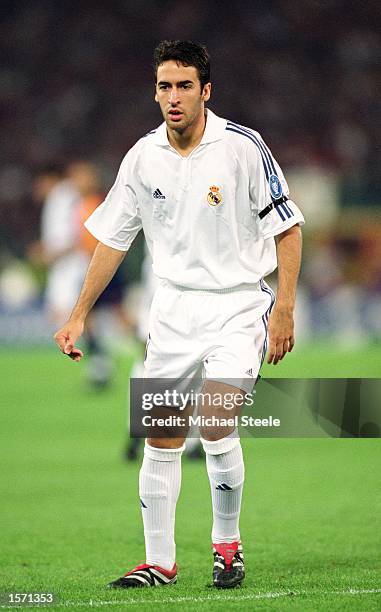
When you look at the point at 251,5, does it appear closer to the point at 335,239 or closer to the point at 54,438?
the point at 335,239

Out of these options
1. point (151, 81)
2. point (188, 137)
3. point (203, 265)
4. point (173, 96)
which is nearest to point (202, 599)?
point (203, 265)

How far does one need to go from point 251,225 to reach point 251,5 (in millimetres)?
22003

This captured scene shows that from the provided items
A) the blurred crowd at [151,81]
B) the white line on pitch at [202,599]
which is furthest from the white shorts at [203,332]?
the blurred crowd at [151,81]

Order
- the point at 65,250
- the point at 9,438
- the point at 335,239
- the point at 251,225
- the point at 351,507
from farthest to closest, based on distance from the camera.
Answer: the point at 335,239, the point at 65,250, the point at 9,438, the point at 351,507, the point at 251,225

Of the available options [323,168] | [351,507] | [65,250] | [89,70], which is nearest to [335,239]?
[323,168]

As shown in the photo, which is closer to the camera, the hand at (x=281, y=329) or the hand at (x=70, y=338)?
the hand at (x=281, y=329)

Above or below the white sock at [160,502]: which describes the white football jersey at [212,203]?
above

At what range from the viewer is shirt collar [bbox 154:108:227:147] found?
4.76 metres

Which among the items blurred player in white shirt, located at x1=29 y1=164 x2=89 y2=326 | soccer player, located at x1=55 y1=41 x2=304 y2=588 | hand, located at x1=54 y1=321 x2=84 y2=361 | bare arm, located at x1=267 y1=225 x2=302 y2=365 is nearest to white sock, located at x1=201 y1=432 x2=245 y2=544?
→ soccer player, located at x1=55 y1=41 x2=304 y2=588

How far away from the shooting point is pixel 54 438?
9734 mm

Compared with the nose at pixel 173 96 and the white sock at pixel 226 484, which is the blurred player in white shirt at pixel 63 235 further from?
the white sock at pixel 226 484

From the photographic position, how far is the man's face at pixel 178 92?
460 centimetres

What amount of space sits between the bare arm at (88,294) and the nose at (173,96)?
69cm

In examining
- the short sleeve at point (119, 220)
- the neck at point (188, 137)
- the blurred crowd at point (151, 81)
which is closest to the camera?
the neck at point (188, 137)
